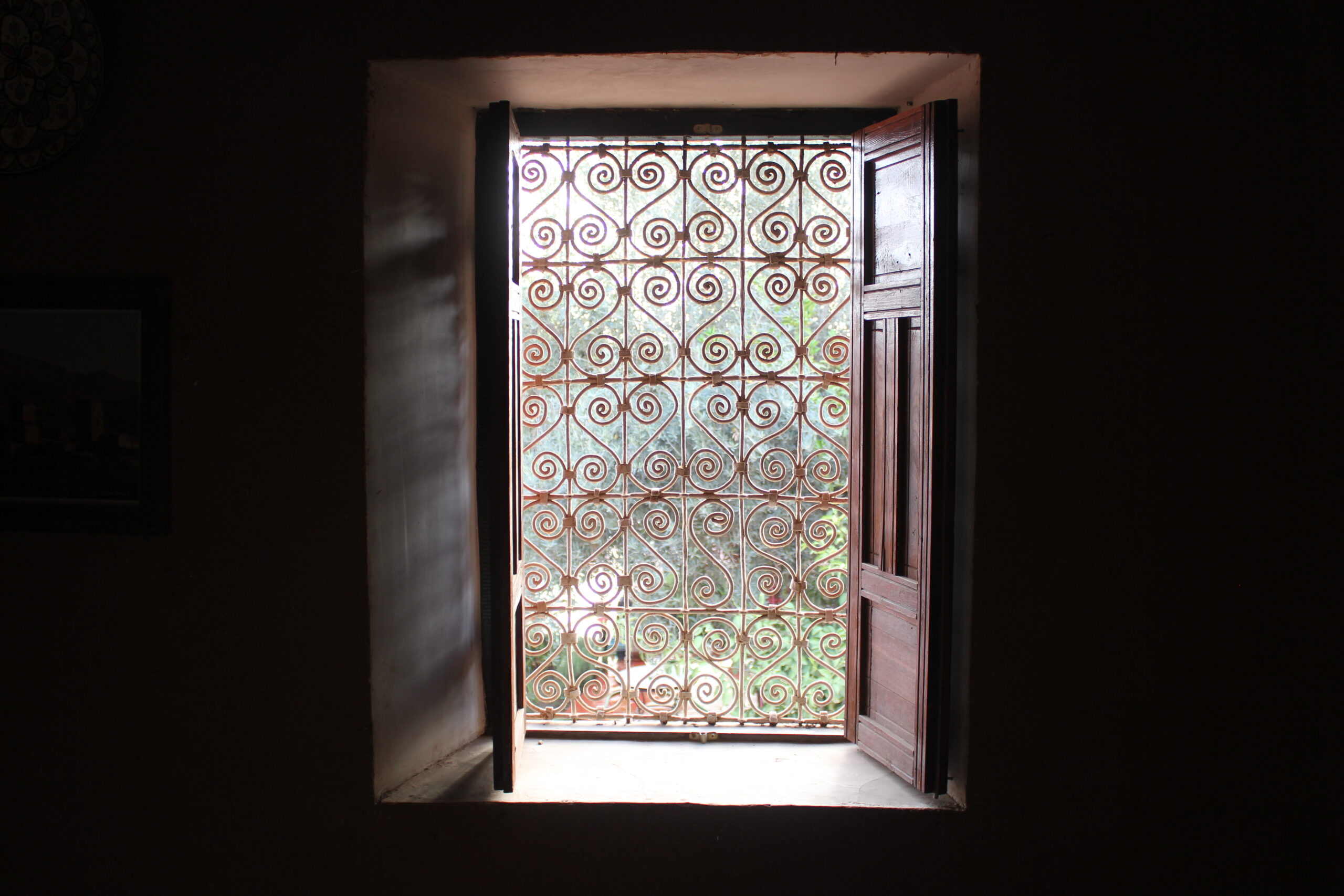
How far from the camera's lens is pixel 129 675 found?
6.63 ft

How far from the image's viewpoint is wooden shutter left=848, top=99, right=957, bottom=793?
6.45 ft

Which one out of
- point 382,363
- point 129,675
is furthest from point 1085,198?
point 129,675

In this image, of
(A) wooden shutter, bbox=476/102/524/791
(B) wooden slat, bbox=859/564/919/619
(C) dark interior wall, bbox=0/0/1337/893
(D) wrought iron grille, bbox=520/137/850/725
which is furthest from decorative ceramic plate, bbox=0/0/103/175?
(B) wooden slat, bbox=859/564/919/619

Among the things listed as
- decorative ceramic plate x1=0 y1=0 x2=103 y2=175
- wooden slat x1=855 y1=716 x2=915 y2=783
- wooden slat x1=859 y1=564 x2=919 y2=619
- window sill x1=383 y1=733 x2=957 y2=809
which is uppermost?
decorative ceramic plate x1=0 y1=0 x2=103 y2=175

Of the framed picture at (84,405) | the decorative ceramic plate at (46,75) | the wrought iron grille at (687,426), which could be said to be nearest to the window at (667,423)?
the wrought iron grille at (687,426)

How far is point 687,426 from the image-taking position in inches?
96.3

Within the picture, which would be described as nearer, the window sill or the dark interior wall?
the dark interior wall

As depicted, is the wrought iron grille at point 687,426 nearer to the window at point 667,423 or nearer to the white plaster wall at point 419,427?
the window at point 667,423

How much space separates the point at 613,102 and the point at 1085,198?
4.42 ft

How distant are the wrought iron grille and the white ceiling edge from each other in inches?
5.6

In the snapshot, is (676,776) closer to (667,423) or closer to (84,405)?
(667,423)

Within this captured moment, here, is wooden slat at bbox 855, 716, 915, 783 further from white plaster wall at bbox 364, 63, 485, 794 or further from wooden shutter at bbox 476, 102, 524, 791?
white plaster wall at bbox 364, 63, 485, 794

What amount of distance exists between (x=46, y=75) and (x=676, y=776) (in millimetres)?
2481

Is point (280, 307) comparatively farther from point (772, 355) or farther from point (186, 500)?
point (772, 355)
